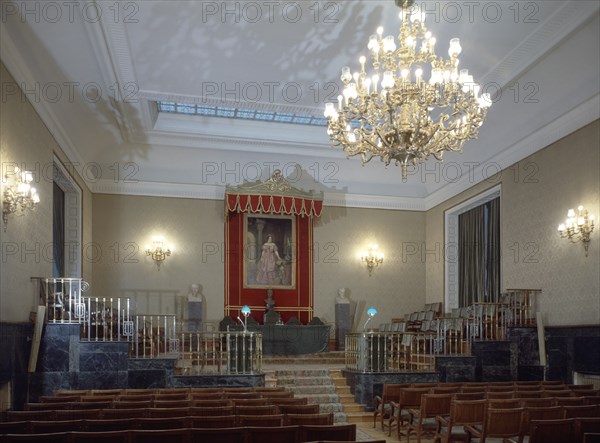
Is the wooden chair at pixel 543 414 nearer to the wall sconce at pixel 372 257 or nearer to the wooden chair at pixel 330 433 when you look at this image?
the wooden chair at pixel 330 433

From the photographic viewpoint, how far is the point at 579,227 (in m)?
10.6

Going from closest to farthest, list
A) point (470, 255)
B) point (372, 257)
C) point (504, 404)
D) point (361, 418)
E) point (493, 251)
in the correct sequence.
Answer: point (504, 404)
point (361, 418)
point (493, 251)
point (470, 255)
point (372, 257)

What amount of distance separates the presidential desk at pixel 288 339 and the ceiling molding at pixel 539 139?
5395 mm

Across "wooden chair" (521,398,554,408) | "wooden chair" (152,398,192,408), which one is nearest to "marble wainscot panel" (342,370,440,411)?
"wooden chair" (521,398,554,408)

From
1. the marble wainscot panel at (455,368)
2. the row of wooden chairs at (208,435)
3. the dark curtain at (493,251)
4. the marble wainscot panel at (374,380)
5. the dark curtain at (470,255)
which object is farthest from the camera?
the dark curtain at (470,255)

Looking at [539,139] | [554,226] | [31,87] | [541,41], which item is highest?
[541,41]

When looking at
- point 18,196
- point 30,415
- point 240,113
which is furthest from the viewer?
point 240,113

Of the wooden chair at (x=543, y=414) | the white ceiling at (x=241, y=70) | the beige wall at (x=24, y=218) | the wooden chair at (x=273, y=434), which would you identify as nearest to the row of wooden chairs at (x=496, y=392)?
the wooden chair at (x=543, y=414)

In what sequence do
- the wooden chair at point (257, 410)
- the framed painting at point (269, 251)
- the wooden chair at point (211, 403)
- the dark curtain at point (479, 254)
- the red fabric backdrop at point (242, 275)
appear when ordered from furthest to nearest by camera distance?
the framed painting at point (269, 251), the red fabric backdrop at point (242, 275), the dark curtain at point (479, 254), the wooden chair at point (211, 403), the wooden chair at point (257, 410)

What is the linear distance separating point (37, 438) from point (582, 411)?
5144 mm

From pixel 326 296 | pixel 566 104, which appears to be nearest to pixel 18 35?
pixel 566 104

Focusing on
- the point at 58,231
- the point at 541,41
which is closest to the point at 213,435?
the point at 541,41

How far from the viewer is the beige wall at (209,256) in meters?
15.9

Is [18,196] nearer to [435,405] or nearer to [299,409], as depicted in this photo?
[299,409]
